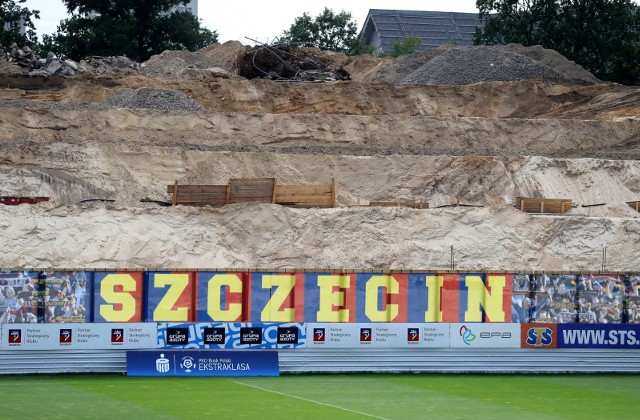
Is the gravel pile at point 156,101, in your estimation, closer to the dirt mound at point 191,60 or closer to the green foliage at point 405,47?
the dirt mound at point 191,60

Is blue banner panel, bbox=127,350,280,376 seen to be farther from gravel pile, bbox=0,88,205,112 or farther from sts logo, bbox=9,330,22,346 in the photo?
gravel pile, bbox=0,88,205,112

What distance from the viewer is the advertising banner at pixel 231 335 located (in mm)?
21594

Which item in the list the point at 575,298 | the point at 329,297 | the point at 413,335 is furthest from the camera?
the point at 575,298

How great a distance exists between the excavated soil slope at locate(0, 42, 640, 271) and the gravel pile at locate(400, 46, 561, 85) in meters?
0.31

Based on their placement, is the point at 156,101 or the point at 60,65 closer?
the point at 156,101

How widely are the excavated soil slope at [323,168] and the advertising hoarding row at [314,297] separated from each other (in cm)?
1190

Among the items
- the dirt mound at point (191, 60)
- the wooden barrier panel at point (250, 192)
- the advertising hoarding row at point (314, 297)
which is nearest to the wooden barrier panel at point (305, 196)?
the wooden barrier panel at point (250, 192)

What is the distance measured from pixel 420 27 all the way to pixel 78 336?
83.2 metres

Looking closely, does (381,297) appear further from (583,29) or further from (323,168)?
(583,29)

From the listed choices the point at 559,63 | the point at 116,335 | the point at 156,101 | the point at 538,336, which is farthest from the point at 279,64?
the point at 116,335

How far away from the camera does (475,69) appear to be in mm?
58094

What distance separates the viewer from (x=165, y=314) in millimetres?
21656

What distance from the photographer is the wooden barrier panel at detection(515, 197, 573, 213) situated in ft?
127

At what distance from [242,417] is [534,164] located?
28.4 m
